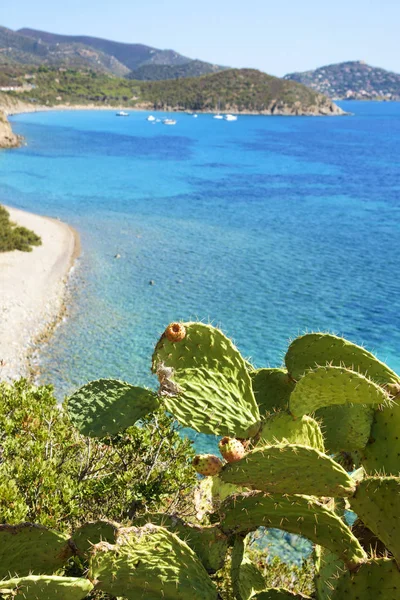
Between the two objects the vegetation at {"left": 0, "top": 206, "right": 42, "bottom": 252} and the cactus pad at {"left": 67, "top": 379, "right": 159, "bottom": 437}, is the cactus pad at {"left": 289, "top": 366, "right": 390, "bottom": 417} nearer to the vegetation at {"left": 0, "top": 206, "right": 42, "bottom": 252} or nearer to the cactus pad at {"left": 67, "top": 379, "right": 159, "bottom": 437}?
the cactus pad at {"left": 67, "top": 379, "right": 159, "bottom": 437}

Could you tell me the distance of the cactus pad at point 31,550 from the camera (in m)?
3.57

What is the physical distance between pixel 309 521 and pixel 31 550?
6.11 feet

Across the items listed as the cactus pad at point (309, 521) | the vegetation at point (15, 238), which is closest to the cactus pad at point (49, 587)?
the cactus pad at point (309, 521)

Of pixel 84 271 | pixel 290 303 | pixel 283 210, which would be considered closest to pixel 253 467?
pixel 290 303

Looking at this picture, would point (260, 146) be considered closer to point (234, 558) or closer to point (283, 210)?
point (283, 210)

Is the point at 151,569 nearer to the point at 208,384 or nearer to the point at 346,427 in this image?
the point at 208,384

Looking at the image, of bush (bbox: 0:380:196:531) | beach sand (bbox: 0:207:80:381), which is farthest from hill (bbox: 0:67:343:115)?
bush (bbox: 0:380:196:531)

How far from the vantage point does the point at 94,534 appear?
3514 millimetres

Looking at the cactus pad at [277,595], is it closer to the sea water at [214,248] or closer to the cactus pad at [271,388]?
the cactus pad at [271,388]

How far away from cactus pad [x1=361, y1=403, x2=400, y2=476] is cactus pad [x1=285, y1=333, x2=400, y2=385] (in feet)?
0.61

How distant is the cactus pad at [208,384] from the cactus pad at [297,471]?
0.81 meters

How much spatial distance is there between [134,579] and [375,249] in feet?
106

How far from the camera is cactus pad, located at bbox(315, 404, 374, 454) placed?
332 cm

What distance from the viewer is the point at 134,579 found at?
292cm
